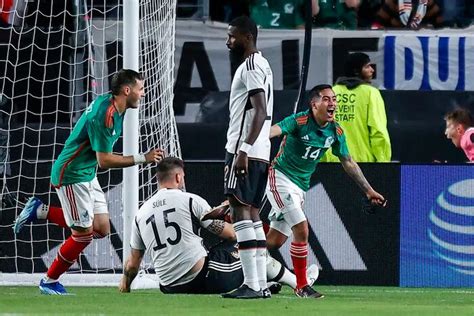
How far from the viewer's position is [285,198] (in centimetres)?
1212

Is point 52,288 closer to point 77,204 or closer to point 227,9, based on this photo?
point 77,204

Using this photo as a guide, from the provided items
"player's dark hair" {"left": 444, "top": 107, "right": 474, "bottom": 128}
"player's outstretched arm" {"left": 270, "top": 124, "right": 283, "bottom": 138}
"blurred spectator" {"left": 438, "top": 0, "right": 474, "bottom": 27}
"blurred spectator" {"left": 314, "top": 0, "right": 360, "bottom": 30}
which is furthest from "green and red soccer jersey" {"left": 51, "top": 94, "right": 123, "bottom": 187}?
"blurred spectator" {"left": 438, "top": 0, "right": 474, "bottom": 27}

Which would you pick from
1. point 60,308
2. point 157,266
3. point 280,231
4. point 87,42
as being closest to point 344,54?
point 87,42

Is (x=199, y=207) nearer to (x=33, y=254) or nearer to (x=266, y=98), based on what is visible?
(x=266, y=98)

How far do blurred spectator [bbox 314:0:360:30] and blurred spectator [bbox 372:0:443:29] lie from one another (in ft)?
0.91

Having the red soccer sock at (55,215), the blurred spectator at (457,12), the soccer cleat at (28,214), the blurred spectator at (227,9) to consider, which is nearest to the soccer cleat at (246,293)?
the red soccer sock at (55,215)

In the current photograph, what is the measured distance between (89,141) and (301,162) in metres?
1.63

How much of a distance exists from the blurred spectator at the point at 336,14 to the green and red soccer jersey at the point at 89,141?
527 cm

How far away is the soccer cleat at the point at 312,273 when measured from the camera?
1262 centimetres

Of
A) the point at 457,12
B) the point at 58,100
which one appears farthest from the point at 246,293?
the point at 457,12

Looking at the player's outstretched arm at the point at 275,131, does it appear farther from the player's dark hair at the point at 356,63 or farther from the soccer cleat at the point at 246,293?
the player's dark hair at the point at 356,63

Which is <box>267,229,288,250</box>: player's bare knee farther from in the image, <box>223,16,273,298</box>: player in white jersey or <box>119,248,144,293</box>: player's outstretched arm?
<box>223,16,273,298</box>: player in white jersey

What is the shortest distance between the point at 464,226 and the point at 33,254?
373 centimetres

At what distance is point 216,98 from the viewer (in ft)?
53.2
